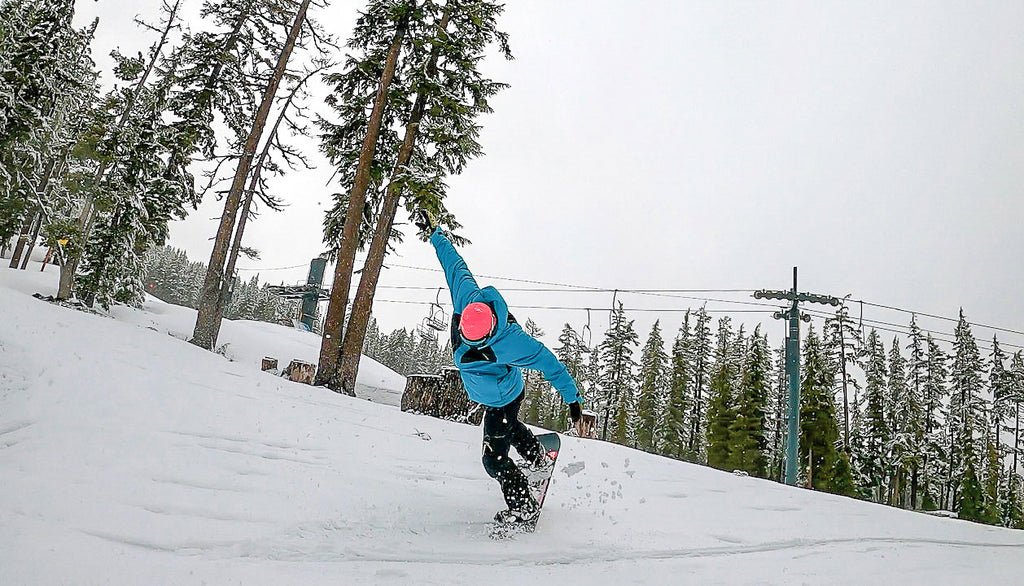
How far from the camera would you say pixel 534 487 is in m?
4.88

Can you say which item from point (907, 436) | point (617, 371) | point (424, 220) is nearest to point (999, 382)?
point (907, 436)

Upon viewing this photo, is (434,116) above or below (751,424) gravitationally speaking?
above

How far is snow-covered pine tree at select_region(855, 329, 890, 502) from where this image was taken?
40344 millimetres

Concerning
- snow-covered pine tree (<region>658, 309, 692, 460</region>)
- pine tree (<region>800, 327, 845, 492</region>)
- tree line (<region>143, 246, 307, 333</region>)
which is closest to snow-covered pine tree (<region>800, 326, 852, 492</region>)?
pine tree (<region>800, 327, 845, 492</region>)

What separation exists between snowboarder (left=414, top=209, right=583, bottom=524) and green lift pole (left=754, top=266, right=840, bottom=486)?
16945mm

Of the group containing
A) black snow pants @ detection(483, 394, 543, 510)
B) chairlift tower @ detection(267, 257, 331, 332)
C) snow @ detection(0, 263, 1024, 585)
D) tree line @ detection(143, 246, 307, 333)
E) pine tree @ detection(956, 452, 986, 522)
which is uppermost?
tree line @ detection(143, 246, 307, 333)

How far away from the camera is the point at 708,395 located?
48344mm

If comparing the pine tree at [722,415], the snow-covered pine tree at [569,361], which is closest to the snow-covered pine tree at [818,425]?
the pine tree at [722,415]

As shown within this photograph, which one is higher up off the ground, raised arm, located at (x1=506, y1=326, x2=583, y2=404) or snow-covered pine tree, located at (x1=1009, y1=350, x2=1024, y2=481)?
snow-covered pine tree, located at (x1=1009, y1=350, x2=1024, y2=481)

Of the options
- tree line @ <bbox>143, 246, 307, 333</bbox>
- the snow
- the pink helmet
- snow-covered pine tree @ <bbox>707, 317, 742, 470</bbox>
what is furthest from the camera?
tree line @ <bbox>143, 246, 307, 333</bbox>

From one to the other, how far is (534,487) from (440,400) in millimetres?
6634

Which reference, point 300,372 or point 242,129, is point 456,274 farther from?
point 242,129

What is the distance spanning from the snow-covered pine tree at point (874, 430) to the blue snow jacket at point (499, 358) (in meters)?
45.7

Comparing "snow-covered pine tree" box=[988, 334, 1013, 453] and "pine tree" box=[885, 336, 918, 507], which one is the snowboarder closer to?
"pine tree" box=[885, 336, 918, 507]
